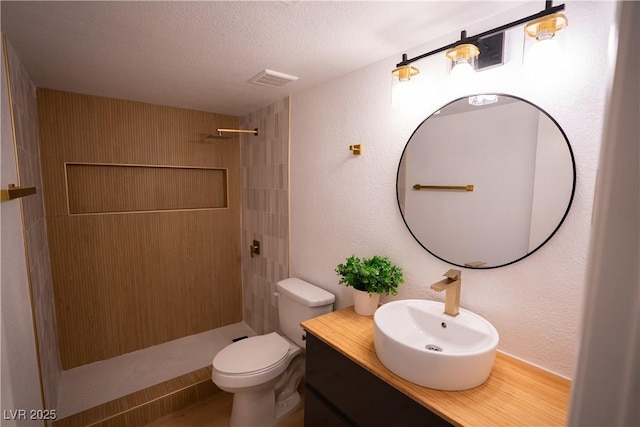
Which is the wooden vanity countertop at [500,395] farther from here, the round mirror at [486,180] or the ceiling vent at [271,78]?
the ceiling vent at [271,78]

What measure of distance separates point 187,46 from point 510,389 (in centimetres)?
197

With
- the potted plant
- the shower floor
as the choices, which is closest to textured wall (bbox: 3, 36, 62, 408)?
the shower floor

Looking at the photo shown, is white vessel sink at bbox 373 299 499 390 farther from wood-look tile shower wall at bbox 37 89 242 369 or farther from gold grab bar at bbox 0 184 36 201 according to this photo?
wood-look tile shower wall at bbox 37 89 242 369

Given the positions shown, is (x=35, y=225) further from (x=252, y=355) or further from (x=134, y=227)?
(x=252, y=355)

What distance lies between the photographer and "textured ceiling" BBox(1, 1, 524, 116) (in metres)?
1.15

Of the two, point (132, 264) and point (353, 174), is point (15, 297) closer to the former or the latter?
point (132, 264)

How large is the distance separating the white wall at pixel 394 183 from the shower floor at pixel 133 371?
1180mm

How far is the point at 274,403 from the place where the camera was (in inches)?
78.1

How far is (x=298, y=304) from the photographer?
78.6 inches

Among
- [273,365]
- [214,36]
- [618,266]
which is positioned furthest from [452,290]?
[214,36]

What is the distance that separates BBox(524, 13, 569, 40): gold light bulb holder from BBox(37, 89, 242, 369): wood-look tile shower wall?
99.2 inches

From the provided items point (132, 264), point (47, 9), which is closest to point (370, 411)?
point (47, 9)

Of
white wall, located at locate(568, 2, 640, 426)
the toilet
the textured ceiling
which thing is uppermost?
the textured ceiling

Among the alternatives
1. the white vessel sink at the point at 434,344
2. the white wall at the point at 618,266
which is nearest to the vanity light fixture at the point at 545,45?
the white wall at the point at 618,266
